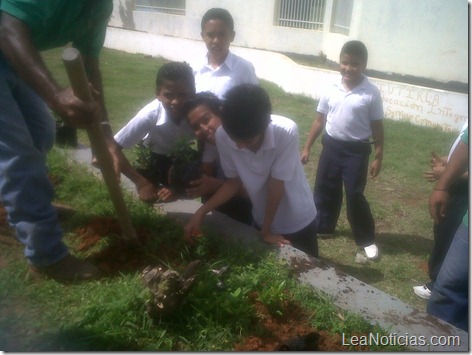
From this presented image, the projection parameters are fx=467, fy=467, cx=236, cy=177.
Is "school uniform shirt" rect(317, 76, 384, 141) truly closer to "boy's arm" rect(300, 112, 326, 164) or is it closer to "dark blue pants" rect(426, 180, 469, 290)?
"boy's arm" rect(300, 112, 326, 164)

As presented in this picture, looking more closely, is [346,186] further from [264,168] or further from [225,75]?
[264,168]

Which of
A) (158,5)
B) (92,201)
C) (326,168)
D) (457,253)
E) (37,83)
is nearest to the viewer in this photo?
(37,83)

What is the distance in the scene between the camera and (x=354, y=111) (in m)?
3.56

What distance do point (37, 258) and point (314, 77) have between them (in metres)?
7.61

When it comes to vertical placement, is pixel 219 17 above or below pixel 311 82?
above

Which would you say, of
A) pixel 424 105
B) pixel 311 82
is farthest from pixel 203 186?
pixel 311 82

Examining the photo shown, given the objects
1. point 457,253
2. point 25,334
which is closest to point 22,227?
point 25,334

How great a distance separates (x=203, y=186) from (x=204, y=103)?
489 millimetres

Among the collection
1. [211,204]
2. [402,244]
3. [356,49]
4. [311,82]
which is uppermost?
[356,49]

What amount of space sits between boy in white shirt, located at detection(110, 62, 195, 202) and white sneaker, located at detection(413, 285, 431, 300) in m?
1.81

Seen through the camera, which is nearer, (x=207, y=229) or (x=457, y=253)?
(x=457, y=253)

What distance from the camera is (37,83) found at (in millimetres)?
1889

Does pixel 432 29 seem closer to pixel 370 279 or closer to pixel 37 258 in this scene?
pixel 370 279

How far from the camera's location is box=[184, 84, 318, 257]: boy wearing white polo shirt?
7.54 feet
